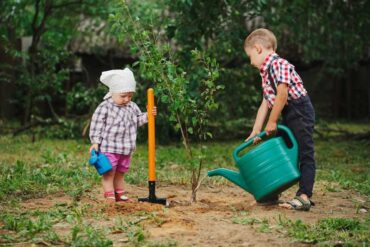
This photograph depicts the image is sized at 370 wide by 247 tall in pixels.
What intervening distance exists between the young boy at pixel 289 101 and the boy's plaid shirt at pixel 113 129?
3.32 feet

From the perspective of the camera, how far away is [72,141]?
36.8ft

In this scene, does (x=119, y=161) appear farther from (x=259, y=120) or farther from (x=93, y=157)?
(x=259, y=120)

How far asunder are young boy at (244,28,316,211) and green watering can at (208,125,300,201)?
5.1 inches

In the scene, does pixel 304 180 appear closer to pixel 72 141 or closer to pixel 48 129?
pixel 72 141

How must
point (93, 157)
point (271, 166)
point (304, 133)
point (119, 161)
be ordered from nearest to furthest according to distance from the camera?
point (271, 166) < point (304, 133) < point (93, 157) < point (119, 161)

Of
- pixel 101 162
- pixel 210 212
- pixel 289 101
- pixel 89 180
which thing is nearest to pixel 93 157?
pixel 101 162

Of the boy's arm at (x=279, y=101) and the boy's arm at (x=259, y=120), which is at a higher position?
the boy's arm at (x=279, y=101)

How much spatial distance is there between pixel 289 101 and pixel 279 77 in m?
0.26

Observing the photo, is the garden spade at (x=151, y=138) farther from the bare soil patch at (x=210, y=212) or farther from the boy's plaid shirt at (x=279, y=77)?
the boy's plaid shirt at (x=279, y=77)

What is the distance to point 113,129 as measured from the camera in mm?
5570

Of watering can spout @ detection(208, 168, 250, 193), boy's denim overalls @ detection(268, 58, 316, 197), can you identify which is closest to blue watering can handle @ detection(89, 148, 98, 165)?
watering can spout @ detection(208, 168, 250, 193)

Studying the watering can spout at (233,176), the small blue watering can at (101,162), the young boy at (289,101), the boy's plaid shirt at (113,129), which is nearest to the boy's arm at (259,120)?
the young boy at (289,101)

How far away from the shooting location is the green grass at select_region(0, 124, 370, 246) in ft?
14.3

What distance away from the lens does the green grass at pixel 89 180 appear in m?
4.36
